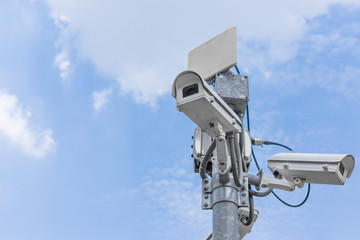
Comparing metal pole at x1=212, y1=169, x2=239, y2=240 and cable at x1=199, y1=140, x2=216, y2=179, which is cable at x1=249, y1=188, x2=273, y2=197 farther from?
cable at x1=199, y1=140, x2=216, y2=179

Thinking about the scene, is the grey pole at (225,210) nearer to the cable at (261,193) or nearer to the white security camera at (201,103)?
the cable at (261,193)

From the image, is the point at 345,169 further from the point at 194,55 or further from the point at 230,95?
the point at 194,55

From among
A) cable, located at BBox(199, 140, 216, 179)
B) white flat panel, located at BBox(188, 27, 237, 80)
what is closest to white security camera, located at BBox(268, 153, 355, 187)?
cable, located at BBox(199, 140, 216, 179)

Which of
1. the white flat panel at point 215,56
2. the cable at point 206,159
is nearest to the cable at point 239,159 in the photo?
the cable at point 206,159

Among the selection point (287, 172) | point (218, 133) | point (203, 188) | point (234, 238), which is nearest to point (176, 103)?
point (218, 133)

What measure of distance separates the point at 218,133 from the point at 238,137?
A: 18.8 inches

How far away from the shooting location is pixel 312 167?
12.7 feet

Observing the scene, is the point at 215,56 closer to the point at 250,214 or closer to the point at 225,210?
the point at 250,214

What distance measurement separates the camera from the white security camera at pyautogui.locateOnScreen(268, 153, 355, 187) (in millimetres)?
3834

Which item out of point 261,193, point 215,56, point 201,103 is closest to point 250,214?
point 261,193

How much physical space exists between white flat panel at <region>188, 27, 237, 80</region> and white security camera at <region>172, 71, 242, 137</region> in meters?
0.87

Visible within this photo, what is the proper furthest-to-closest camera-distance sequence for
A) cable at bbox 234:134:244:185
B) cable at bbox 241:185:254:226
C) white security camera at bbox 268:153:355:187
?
white security camera at bbox 268:153:355:187
cable at bbox 241:185:254:226
cable at bbox 234:134:244:185

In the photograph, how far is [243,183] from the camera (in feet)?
11.9

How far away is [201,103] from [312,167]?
119 cm
